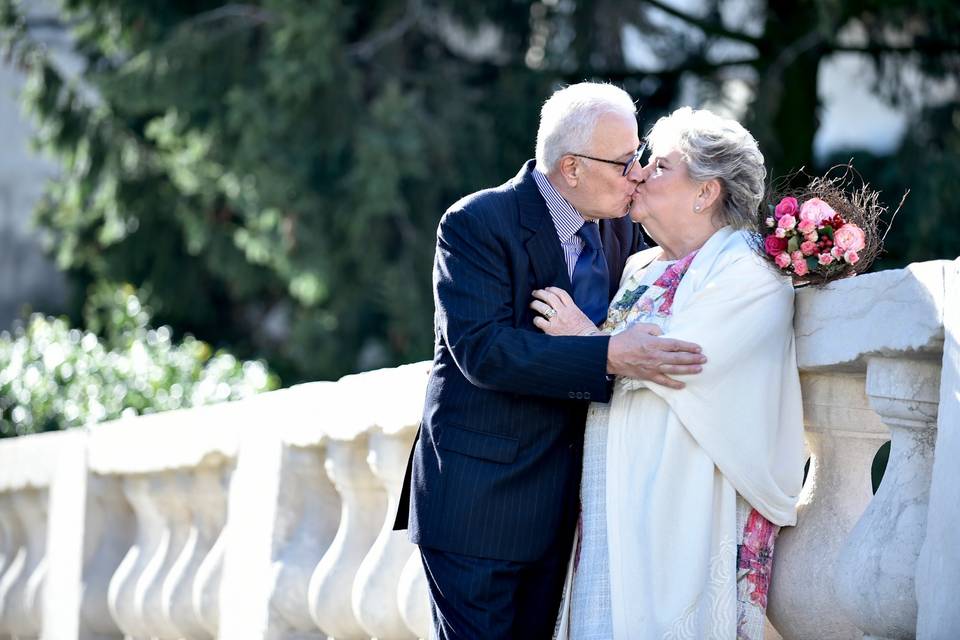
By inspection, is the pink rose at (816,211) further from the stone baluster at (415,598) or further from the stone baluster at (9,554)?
the stone baluster at (9,554)

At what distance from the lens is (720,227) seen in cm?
317

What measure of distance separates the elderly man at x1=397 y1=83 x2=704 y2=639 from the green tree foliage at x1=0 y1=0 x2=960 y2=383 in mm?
5218

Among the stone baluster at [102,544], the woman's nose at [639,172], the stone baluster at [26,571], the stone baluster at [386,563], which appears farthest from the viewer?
the stone baluster at [26,571]

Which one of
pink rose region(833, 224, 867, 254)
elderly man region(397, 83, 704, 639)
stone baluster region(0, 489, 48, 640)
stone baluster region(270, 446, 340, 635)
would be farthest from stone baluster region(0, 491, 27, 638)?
pink rose region(833, 224, 867, 254)

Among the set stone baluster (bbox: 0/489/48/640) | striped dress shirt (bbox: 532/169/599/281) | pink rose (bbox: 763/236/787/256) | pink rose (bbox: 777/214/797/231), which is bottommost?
stone baluster (bbox: 0/489/48/640)

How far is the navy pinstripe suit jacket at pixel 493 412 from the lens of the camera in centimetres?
311

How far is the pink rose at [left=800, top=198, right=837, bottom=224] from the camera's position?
289 centimetres

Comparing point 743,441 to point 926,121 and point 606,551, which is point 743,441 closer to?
point 606,551

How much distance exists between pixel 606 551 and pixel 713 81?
6920mm

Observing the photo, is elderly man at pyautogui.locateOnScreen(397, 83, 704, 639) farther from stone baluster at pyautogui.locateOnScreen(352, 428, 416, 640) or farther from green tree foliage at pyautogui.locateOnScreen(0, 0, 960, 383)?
green tree foliage at pyautogui.locateOnScreen(0, 0, 960, 383)

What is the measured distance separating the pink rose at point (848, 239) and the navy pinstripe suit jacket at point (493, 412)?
588 millimetres

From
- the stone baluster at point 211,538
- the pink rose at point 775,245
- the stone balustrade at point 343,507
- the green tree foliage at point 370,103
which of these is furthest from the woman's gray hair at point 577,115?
the green tree foliage at point 370,103

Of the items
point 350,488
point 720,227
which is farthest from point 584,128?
point 350,488

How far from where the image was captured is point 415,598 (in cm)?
368
